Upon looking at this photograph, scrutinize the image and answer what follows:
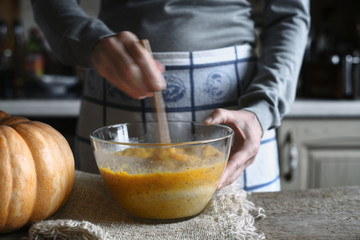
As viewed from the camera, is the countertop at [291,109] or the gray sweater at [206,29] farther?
the countertop at [291,109]

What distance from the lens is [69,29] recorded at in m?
0.73

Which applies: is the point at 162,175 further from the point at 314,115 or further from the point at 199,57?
the point at 314,115

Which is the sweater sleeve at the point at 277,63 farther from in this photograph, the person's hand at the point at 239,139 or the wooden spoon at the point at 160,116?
the wooden spoon at the point at 160,116

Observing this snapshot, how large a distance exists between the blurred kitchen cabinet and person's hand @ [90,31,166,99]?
1.02 metres

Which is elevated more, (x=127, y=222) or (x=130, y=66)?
(x=130, y=66)

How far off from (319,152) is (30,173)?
4.23ft

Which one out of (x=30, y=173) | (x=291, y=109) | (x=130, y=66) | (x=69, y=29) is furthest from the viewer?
(x=291, y=109)

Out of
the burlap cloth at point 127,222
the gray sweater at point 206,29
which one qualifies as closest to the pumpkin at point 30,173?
the burlap cloth at point 127,222

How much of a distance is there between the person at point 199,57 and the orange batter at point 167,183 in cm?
21

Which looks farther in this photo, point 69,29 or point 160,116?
point 69,29

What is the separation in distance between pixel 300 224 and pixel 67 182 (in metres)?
0.29

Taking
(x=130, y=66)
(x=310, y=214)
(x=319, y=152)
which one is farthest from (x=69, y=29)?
(x=319, y=152)

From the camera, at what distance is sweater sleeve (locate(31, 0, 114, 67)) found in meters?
0.69

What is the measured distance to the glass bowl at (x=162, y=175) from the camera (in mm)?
496
